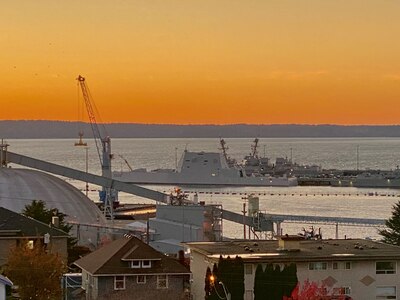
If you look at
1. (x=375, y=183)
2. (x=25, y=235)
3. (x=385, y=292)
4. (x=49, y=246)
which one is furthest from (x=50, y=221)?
(x=375, y=183)

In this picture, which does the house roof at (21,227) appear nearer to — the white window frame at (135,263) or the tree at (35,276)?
the tree at (35,276)

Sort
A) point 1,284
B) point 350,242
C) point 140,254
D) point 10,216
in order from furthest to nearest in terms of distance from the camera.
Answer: point 10,216, point 350,242, point 140,254, point 1,284

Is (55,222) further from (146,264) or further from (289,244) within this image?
(289,244)

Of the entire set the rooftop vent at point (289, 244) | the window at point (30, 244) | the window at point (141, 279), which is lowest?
the window at point (141, 279)

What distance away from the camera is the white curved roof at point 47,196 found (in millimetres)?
50719

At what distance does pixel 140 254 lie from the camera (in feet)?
84.1

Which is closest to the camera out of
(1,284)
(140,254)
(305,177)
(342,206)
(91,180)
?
(1,284)

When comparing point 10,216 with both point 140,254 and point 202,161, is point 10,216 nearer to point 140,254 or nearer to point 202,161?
point 140,254

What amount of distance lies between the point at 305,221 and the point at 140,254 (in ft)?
190

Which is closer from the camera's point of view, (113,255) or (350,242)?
(113,255)

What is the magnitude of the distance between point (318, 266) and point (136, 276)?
189 inches

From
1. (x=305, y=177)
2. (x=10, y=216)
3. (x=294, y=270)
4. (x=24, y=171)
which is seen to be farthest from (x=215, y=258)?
(x=305, y=177)

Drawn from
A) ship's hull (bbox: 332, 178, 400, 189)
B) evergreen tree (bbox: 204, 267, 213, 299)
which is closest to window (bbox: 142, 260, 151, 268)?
evergreen tree (bbox: 204, 267, 213, 299)

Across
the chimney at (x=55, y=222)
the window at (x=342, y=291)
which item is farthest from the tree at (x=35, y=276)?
the chimney at (x=55, y=222)
